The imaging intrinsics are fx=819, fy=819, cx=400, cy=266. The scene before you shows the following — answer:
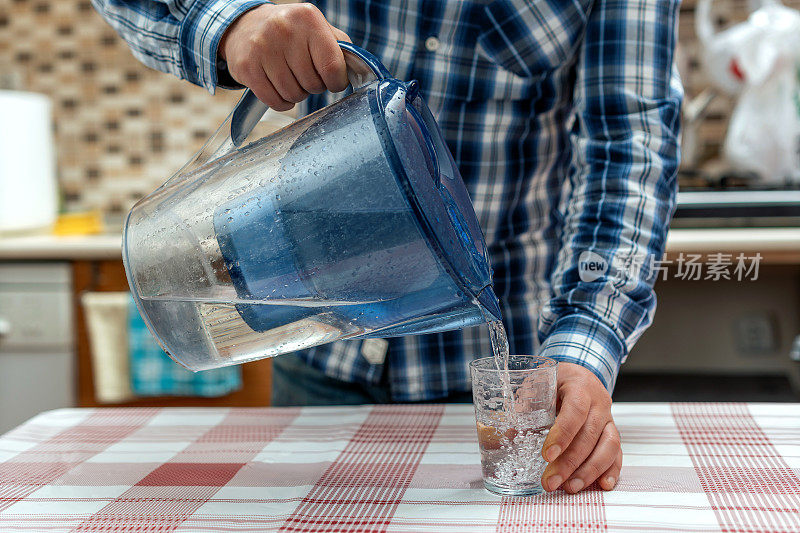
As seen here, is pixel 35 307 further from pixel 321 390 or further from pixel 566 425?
pixel 566 425

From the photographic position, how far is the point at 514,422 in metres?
0.66

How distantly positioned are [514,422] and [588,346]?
0.57 feet

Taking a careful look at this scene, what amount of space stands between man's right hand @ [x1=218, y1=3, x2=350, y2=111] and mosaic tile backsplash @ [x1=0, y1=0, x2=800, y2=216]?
1.85 metres

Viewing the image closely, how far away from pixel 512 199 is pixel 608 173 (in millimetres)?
147

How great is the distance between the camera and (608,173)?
2.93 ft

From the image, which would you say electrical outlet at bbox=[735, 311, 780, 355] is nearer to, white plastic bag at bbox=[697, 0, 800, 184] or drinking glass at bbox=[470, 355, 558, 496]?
white plastic bag at bbox=[697, 0, 800, 184]

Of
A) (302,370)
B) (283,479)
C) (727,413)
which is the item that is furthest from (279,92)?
(727,413)

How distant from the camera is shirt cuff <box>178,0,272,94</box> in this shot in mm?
726

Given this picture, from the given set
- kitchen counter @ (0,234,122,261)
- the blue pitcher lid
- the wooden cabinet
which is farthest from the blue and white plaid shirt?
kitchen counter @ (0,234,122,261)

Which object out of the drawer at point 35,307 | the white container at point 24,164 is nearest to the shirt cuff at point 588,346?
the drawer at point 35,307

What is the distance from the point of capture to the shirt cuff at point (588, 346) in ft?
2.56

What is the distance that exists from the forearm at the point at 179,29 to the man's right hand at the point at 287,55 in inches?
1.7

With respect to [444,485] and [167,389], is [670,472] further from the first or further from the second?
[167,389]

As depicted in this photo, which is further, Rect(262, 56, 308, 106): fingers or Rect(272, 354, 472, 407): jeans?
Rect(272, 354, 472, 407): jeans
